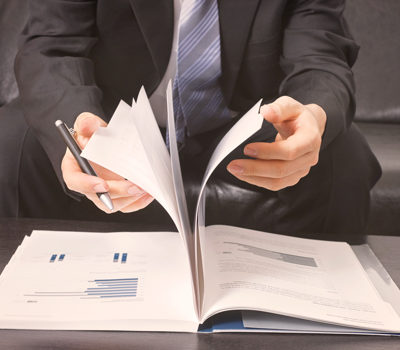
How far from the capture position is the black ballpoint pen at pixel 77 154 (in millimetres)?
678

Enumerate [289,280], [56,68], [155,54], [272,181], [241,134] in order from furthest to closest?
[155,54] → [56,68] → [272,181] → [289,280] → [241,134]

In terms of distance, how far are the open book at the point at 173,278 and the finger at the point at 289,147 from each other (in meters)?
0.07

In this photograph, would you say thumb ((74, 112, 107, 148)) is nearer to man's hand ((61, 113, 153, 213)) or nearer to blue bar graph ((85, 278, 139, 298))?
man's hand ((61, 113, 153, 213))

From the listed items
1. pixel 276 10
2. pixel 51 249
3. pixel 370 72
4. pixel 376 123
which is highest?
pixel 276 10

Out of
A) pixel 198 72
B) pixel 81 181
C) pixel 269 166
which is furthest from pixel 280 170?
pixel 198 72

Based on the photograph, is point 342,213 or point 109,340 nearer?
point 109,340

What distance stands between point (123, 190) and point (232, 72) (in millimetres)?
590

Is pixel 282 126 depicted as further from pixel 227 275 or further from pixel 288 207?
pixel 288 207

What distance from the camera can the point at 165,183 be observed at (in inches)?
23.5

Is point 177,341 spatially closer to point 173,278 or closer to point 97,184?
point 173,278

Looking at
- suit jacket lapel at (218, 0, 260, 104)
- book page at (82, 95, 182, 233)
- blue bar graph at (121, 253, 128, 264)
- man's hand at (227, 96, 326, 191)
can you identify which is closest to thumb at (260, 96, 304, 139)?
man's hand at (227, 96, 326, 191)

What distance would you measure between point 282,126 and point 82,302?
0.40 m

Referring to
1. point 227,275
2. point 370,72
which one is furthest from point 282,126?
point 370,72

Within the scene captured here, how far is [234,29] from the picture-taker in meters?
1.15
